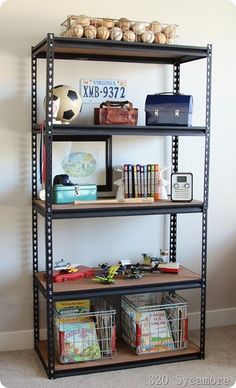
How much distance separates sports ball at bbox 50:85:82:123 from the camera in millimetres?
3162

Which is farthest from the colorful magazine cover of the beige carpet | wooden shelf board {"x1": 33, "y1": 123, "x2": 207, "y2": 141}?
wooden shelf board {"x1": 33, "y1": 123, "x2": 207, "y2": 141}

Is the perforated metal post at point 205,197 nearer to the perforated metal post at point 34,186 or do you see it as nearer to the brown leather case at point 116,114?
the brown leather case at point 116,114

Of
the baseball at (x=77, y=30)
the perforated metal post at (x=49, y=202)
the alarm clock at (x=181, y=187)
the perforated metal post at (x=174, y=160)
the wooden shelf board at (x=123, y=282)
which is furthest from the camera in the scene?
the perforated metal post at (x=174, y=160)

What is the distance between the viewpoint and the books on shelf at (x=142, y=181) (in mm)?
3410

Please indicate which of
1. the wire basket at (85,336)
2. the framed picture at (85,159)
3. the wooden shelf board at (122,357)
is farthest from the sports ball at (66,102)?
the wooden shelf board at (122,357)

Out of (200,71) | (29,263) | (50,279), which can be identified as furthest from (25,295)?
(200,71)

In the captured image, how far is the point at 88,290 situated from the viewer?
3115 mm

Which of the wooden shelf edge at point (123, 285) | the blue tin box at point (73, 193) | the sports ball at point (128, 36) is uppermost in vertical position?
the sports ball at point (128, 36)

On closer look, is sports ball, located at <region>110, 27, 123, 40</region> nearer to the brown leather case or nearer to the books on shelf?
the brown leather case

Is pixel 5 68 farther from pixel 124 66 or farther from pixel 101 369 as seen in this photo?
pixel 101 369

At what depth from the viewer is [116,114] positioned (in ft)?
10.6

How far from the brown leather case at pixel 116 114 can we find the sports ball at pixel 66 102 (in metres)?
0.14

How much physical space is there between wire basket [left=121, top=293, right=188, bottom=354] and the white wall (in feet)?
1.34

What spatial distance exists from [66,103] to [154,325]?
1.33 m
